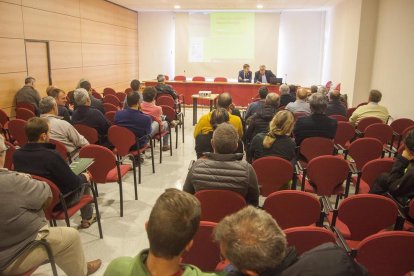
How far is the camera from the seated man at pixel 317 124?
4484 mm

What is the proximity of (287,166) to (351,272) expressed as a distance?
206 cm

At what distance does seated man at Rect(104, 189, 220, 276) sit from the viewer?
1.34 metres

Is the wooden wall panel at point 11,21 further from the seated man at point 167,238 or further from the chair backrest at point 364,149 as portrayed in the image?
the seated man at point 167,238

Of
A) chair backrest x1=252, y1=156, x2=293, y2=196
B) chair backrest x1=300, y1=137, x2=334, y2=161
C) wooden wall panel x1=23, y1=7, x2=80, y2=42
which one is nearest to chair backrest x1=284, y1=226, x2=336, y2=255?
chair backrest x1=252, y1=156, x2=293, y2=196

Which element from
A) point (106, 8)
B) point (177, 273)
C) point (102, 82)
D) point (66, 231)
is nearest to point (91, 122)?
point (66, 231)

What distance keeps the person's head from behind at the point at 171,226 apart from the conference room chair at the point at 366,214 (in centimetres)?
141

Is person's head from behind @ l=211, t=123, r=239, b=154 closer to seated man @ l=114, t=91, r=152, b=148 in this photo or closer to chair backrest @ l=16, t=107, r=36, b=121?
seated man @ l=114, t=91, r=152, b=148

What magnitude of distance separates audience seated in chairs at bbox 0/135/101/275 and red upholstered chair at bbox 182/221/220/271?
963 millimetres

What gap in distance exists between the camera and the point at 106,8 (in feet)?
37.1

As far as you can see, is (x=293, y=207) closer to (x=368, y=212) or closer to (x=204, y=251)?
(x=368, y=212)

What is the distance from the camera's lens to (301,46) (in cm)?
1348

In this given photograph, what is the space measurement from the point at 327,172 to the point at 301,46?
11.1 metres

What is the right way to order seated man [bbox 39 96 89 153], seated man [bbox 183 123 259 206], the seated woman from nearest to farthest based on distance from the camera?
seated man [bbox 183 123 259 206] → the seated woman → seated man [bbox 39 96 89 153]

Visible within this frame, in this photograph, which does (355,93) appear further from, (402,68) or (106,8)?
(106,8)
